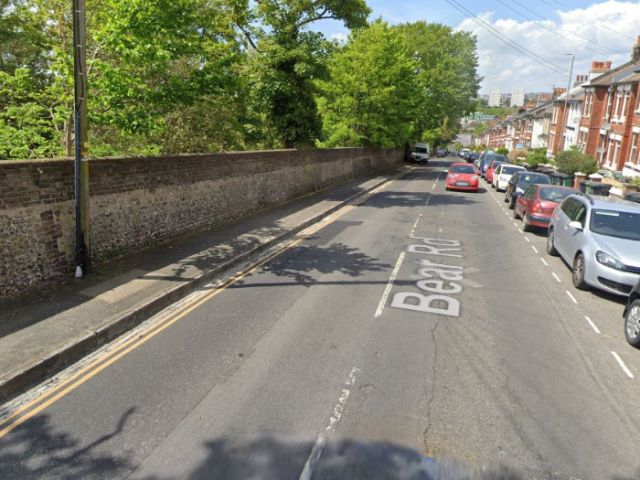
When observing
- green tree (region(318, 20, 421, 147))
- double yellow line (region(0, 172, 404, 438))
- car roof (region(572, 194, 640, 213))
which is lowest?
double yellow line (region(0, 172, 404, 438))

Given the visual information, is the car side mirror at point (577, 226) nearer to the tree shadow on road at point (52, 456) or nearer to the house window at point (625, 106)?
the tree shadow on road at point (52, 456)

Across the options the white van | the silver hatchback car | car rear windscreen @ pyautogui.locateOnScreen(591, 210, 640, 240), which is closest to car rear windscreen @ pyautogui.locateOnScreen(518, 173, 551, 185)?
the silver hatchback car

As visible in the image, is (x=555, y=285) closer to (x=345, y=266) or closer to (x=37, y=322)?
(x=345, y=266)

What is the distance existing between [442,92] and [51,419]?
170ft

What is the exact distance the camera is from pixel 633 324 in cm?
647

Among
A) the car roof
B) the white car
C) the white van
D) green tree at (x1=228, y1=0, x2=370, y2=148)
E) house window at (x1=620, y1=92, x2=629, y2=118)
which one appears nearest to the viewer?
the car roof

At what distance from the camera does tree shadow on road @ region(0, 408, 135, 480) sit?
3627 millimetres

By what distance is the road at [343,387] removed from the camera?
12.9 feet

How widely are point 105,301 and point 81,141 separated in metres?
2.69

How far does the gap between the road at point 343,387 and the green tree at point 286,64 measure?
11545 millimetres

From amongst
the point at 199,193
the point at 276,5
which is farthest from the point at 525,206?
the point at 276,5

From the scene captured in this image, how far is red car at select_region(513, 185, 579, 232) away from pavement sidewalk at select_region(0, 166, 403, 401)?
25.7 feet

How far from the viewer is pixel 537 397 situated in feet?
16.3

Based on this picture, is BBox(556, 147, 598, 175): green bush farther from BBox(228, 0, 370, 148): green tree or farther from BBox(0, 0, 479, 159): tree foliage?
BBox(228, 0, 370, 148): green tree
